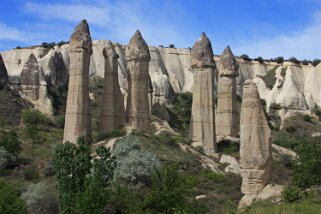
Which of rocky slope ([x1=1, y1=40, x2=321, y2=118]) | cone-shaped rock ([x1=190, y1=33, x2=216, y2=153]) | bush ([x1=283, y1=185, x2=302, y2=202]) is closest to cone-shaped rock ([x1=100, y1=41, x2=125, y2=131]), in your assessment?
cone-shaped rock ([x1=190, y1=33, x2=216, y2=153])

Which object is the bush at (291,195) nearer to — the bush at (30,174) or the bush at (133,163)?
the bush at (133,163)

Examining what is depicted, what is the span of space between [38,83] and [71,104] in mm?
22222

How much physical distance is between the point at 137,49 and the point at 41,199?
17690 millimetres

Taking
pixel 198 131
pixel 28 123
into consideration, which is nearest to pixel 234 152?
pixel 198 131

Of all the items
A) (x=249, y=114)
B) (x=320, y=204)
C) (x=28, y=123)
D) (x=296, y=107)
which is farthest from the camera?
(x=296, y=107)

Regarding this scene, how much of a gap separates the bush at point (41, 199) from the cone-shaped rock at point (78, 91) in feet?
31.5

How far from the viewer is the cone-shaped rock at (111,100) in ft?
118

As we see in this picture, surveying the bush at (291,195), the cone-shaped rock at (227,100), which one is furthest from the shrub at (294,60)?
the bush at (291,195)

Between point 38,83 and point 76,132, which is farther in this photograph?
point 38,83

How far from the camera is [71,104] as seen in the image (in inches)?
1300

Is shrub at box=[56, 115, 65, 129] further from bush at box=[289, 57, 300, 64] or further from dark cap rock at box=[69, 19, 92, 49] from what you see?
bush at box=[289, 57, 300, 64]

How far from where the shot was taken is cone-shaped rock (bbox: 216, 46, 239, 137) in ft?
134

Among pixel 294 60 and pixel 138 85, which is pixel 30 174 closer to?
pixel 138 85

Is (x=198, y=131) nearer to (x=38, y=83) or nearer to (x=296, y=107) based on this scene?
(x=38, y=83)
